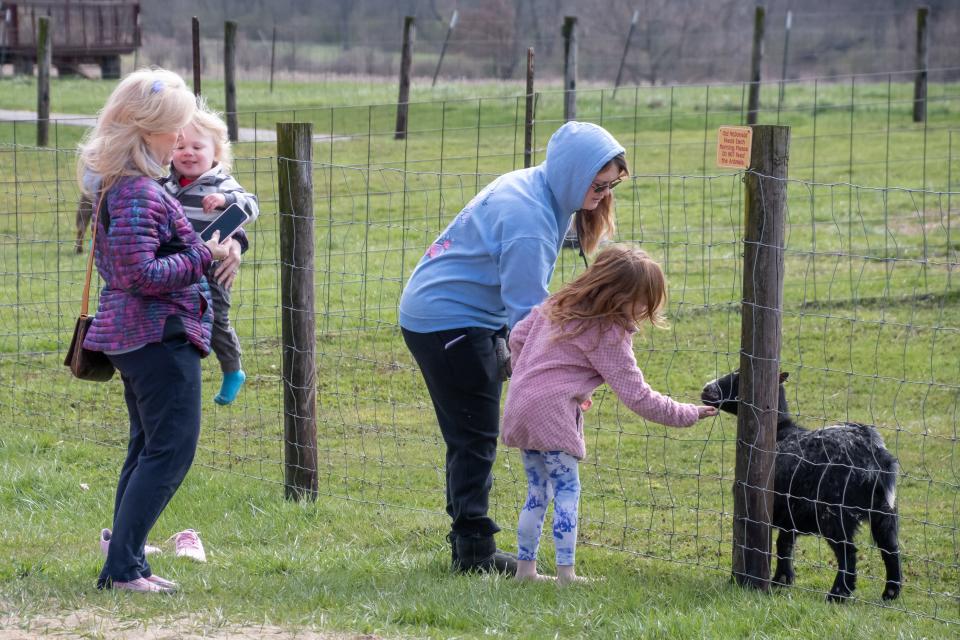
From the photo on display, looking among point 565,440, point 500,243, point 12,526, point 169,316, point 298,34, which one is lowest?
point 12,526

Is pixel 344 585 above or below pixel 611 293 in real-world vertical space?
below

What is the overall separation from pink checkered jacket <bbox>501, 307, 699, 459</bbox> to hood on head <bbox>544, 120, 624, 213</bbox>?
434 millimetres

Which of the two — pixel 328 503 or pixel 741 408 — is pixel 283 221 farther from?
pixel 741 408

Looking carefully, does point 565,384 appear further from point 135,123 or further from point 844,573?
point 135,123

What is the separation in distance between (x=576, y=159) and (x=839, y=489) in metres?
1.86

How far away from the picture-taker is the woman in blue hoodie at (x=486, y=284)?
→ 4230mm

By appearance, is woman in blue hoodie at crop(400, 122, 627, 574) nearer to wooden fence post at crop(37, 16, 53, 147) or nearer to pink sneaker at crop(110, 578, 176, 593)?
pink sneaker at crop(110, 578, 176, 593)

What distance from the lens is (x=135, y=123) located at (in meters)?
4.05

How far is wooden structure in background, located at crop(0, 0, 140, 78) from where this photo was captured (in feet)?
102

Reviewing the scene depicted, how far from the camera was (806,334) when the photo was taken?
9.48 m

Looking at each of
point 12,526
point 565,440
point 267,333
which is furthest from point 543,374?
point 267,333

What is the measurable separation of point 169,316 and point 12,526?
2064mm

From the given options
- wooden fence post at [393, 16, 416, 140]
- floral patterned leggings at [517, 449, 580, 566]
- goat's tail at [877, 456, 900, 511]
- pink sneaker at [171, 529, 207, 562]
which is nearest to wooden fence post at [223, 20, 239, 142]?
wooden fence post at [393, 16, 416, 140]

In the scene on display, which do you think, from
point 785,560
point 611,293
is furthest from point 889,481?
point 611,293
